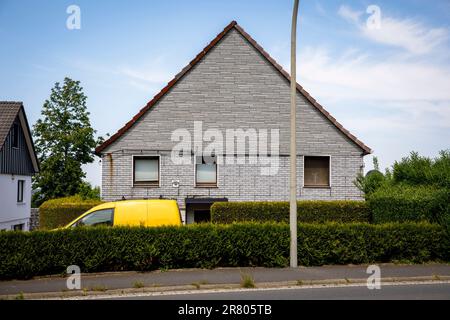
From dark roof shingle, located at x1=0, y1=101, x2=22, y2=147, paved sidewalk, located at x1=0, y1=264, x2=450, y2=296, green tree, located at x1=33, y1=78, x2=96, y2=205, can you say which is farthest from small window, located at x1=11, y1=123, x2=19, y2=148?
paved sidewalk, located at x1=0, y1=264, x2=450, y2=296

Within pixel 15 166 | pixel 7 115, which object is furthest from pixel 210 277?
pixel 15 166

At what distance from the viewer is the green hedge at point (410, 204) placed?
1416 cm

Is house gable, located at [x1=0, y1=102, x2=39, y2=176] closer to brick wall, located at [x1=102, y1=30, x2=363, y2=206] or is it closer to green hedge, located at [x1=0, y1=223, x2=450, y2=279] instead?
brick wall, located at [x1=102, y1=30, x2=363, y2=206]

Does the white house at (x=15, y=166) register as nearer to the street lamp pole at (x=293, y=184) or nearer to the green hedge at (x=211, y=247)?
the green hedge at (x=211, y=247)

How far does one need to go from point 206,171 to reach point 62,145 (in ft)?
88.9

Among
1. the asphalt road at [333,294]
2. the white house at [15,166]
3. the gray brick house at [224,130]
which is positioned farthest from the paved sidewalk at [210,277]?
the white house at [15,166]

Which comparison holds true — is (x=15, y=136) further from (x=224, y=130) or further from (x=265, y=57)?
(x=265, y=57)

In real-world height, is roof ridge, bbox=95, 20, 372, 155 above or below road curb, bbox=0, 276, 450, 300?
above

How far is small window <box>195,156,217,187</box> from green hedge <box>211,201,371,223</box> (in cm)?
399

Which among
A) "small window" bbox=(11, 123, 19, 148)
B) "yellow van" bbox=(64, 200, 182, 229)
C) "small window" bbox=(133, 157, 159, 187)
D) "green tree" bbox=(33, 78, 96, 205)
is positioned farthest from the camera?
"green tree" bbox=(33, 78, 96, 205)

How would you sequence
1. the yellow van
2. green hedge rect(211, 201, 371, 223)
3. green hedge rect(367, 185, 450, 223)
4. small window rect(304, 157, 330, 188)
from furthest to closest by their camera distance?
small window rect(304, 157, 330, 188) → green hedge rect(211, 201, 371, 223) → green hedge rect(367, 185, 450, 223) → the yellow van

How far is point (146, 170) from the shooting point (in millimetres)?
21156

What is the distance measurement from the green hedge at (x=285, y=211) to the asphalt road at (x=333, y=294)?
6.98 meters

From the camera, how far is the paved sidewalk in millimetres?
10539
